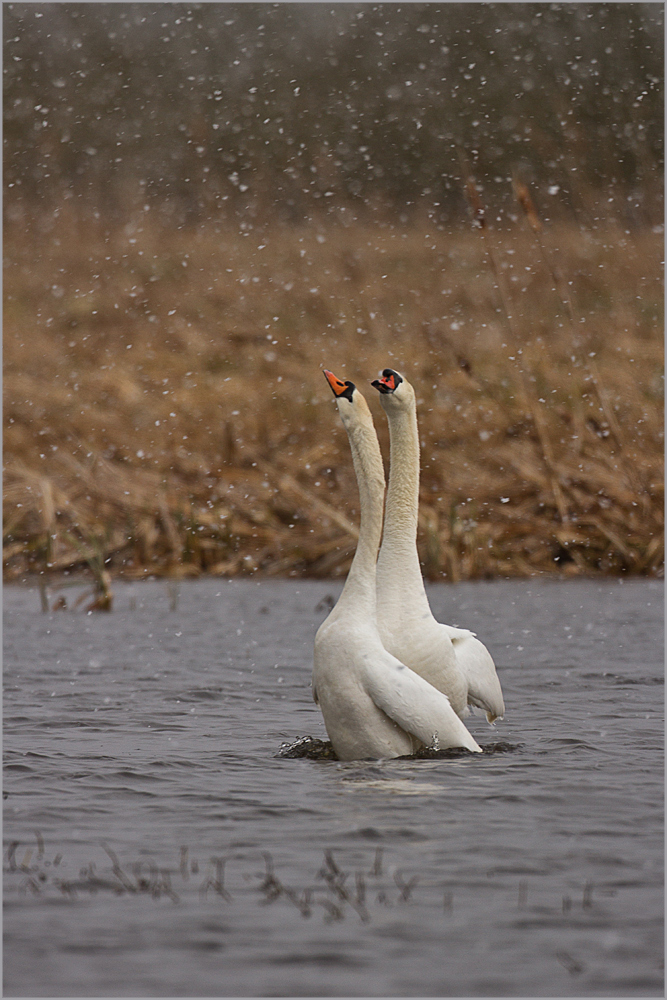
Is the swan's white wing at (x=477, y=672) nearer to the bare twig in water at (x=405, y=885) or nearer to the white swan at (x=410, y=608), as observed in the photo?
the white swan at (x=410, y=608)

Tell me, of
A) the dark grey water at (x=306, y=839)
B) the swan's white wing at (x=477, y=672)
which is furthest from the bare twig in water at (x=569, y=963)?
the swan's white wing at (x=477, y=672)

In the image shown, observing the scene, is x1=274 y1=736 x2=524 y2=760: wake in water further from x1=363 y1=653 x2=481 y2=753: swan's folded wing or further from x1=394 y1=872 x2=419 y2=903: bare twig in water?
x1=394 y1=872 x2=419 y2=903: bare twig in water

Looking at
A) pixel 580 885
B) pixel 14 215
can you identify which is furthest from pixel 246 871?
pixel 14 215

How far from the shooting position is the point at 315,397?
1438 centimetres

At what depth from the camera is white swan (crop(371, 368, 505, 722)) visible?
6.24 metres

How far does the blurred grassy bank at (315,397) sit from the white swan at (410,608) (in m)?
2.24

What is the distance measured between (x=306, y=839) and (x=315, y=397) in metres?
9.81

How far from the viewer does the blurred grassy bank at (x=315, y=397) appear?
37.8 ft

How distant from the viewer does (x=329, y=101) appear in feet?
85.5

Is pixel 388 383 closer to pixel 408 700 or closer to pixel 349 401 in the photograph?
pixel 349 401

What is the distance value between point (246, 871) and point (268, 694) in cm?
325

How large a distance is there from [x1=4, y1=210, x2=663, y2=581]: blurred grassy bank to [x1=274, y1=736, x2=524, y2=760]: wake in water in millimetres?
3290

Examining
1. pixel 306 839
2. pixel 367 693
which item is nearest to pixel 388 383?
pixel 367 693

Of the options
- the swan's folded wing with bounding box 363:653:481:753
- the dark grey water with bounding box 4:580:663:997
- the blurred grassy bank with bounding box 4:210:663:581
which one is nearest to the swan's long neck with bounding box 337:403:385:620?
the swan's folded wing with bounding box 363:653:481:753
